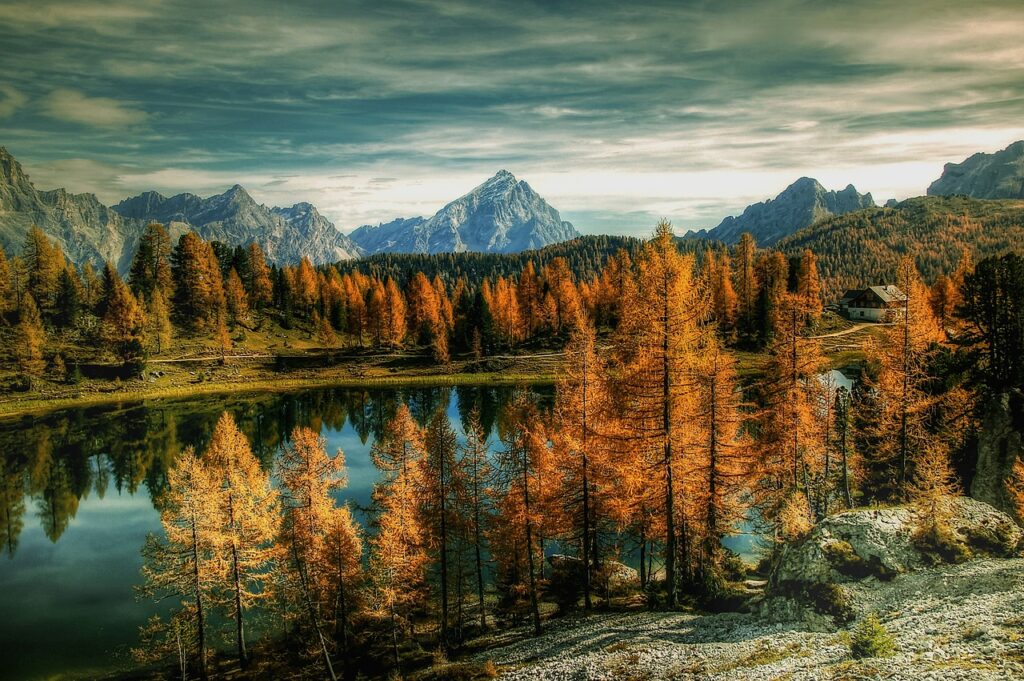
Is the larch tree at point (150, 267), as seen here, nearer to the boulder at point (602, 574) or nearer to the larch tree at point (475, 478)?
the larch tree at point (475, 478)

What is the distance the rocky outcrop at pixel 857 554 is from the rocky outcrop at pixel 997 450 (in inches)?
438

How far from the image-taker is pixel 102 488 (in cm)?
5731

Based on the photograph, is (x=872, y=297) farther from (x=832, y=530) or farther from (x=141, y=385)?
(x=141, y=385)

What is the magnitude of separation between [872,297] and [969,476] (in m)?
112

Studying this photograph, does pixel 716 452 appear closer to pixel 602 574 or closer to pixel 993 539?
pixel 602 574

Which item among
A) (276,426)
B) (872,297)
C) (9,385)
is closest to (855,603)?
(276,426)

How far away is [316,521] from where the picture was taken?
29828 mm

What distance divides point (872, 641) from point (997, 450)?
2628 cm

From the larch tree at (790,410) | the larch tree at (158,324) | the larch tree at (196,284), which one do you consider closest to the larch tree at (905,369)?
the larch tree at (790,410)

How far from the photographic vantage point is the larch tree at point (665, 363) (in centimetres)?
2256

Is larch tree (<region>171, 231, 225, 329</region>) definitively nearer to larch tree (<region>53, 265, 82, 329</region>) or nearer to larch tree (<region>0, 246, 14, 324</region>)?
larch tree (<region>53, 265, 82, 329</region>)

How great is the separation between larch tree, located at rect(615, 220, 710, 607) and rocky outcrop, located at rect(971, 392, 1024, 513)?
2393cm

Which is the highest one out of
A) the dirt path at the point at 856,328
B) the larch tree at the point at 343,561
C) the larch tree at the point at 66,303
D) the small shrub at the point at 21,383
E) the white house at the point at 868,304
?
the larch tree at the point at 66,303

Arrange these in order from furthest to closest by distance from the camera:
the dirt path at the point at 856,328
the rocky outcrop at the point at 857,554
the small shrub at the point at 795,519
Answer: the dirt path at the point at 856,328 < the small shrub at the point at 795,519 < the rocky outcrop at the point at 857,554
